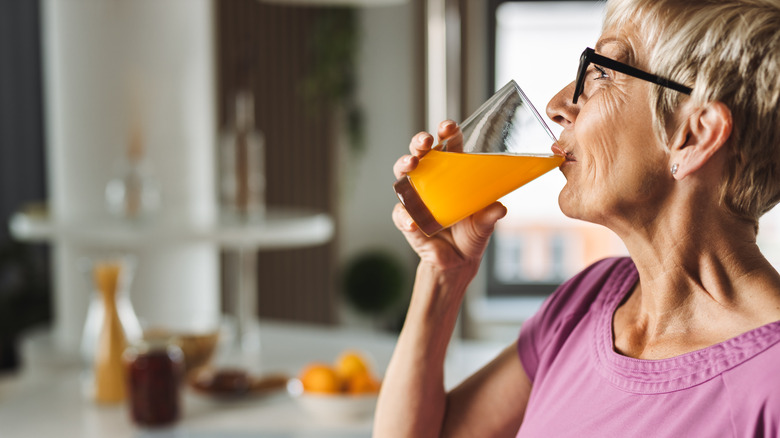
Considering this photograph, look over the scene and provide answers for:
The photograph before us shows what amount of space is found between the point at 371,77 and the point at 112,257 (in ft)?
11.6

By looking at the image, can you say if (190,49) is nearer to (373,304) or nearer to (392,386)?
(392,386)

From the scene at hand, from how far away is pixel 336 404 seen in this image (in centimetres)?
202

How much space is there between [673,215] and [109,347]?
1726 millimetres

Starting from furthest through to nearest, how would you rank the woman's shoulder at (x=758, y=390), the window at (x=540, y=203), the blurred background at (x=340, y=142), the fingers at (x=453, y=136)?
1. the window at (x=540, y=203)
2. the blurred background at (x=340, y=142)
3. the fingers at (x=453, y=136)
4. the woman's shoulder at (x=758, y=390)

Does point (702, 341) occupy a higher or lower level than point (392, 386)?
higher

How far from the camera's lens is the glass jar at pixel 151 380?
6.56ft

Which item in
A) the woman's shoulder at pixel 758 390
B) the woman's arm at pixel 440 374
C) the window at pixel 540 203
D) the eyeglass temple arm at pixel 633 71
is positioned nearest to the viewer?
the woman's shoulder at pixel 758 390

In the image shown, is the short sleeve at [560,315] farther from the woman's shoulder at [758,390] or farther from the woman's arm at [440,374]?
the woman's shoulder at [758,390]

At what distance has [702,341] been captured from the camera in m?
0.91

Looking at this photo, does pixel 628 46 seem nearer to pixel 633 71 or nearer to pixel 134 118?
pixel 633 71

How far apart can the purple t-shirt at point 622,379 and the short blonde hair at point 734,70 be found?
0.57 feet

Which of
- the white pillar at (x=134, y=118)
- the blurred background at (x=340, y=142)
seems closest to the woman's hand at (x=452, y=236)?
the white pillar at (x=134, y=118)

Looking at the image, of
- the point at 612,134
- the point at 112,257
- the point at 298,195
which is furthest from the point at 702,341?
the point at 298,195

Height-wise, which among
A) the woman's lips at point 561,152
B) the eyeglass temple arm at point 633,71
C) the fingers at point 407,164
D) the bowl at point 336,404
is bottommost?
the bowl at point 336,404
